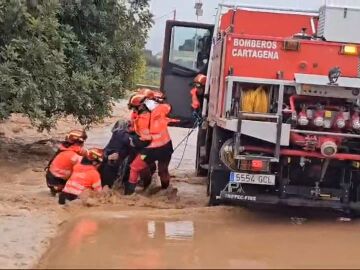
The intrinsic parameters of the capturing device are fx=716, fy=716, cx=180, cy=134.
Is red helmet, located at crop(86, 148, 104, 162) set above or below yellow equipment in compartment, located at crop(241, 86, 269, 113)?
below

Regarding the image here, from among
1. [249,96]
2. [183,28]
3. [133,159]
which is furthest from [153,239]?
[183,28]

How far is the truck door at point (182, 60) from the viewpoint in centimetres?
1145

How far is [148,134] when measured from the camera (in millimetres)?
9422

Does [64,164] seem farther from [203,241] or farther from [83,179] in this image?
[203,241]

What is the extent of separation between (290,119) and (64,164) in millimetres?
3273

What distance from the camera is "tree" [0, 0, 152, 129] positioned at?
11.4m

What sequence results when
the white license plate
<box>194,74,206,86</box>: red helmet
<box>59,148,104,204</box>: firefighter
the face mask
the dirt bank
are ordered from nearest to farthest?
1. the dirt bank
2. the white license plate
3. <box>59,148,104,204</box>: firefighter
4. the face mask
5. <box>194,74,206,86</box>: red helmet

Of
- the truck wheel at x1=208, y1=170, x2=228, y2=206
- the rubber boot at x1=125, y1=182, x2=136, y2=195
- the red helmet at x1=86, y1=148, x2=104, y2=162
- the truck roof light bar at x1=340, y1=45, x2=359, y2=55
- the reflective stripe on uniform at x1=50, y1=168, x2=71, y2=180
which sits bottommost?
the rubber boot at x1=125, y1=182, x2=136, y2=195

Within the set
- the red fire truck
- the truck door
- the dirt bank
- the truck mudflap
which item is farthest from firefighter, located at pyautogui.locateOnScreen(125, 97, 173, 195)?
the truck door

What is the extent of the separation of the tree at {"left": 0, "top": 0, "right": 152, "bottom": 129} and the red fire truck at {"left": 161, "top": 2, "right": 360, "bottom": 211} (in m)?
4.09

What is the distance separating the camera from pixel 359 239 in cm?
779

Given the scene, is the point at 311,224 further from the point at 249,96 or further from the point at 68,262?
the point at 68,262

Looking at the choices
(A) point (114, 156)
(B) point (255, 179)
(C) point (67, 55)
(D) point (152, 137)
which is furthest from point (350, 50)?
(C) point (67, 55)

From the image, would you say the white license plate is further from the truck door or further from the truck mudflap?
the truck door
